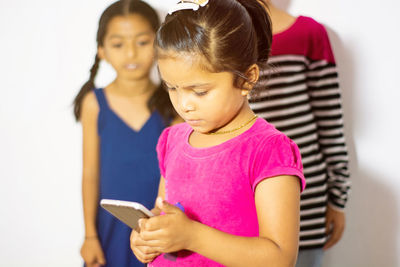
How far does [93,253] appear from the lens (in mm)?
1247

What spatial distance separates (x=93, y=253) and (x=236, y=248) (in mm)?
704

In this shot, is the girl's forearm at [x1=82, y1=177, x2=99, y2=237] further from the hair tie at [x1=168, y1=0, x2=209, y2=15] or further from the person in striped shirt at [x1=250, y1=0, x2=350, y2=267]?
the hair tie at [x1=168, y1=0, x2=209, y2=15]

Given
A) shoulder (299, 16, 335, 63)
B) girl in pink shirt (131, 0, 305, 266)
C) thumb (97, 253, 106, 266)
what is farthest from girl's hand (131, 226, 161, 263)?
shoulder (299, 16, 335, 63)

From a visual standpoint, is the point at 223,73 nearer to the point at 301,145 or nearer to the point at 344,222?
the point at 301,145

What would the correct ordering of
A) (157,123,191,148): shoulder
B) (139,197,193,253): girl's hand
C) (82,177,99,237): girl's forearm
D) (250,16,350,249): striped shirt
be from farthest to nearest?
1. (82,177,99,237): girl's forearm
2. (250,16,350,249): striped shirt
3. (157,123,191,148): shoulder
4. (139,197,193,253): girl's hand

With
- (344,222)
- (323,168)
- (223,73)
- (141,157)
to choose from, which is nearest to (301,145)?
(323,168)

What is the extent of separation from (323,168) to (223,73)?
0.63m

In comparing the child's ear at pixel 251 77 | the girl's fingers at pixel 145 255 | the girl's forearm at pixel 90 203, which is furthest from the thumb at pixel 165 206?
the girl's forearm at pixel 90 203

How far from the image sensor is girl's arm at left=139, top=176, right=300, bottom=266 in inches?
25.9

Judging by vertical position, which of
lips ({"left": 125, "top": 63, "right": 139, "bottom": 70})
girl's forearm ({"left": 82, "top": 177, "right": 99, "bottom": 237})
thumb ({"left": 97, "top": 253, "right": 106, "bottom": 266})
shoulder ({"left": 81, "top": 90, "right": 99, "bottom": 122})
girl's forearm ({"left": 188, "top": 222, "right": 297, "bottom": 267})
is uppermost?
lips ({"left": 125, "top": 63, "right": 139, "bottom": 70})

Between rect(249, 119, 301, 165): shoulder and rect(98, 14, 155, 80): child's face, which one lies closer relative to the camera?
rect(249, 119, 301, 165): shoulder

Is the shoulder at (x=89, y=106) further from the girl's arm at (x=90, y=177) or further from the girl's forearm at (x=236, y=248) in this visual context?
the girl's forearm at (x=236, y=248)

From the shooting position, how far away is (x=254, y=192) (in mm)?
712

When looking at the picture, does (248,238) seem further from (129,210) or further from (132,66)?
(132,66)
